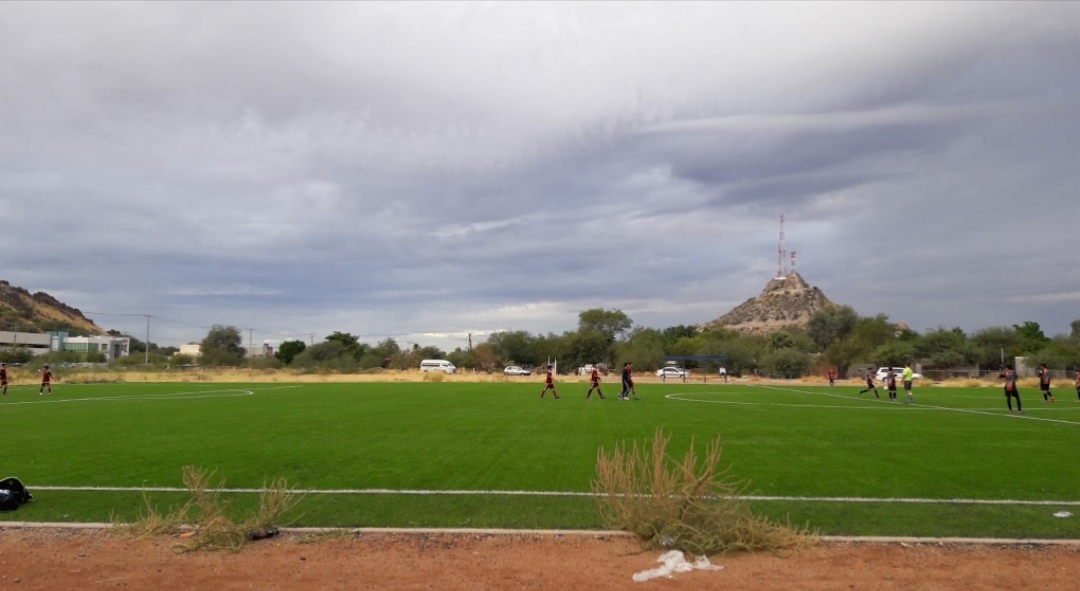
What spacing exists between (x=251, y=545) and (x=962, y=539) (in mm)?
7168

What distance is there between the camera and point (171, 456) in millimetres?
14336

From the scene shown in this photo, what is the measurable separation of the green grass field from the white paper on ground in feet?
4.30

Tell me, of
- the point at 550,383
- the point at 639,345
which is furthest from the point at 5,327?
the point at 550,383

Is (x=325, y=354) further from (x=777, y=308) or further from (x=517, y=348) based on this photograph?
(x=777, y=308)

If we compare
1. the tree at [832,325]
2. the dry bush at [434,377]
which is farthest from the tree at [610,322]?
the dry bush at [434,377]

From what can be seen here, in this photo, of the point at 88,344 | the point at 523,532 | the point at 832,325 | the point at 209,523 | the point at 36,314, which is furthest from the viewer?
the point at 36,314

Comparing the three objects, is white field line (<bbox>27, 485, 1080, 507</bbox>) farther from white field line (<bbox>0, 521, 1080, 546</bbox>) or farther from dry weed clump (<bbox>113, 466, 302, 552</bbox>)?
white field line (<bbox>0, 521, 1080, 546</bbox>)

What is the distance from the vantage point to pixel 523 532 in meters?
8.00

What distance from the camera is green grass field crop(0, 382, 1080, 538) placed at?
905 centimetres

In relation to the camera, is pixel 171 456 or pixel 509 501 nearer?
pixel 509 501

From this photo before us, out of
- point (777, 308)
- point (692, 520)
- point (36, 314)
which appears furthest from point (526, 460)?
point (777, 308)

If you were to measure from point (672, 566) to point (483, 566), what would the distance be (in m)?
1.72

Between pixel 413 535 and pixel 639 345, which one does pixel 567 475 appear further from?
pixel 639 345

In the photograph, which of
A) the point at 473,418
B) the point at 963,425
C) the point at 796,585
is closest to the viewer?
the point at 796,585
